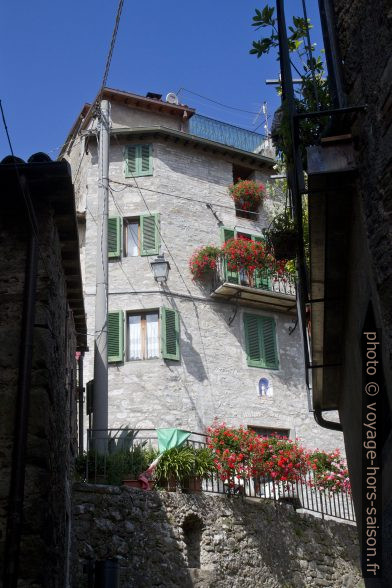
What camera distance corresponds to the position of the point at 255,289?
20297 mm

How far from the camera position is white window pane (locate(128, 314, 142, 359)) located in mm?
19078

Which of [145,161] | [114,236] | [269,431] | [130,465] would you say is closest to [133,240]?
[114,236]

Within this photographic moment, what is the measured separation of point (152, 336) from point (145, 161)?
5808 millimetres

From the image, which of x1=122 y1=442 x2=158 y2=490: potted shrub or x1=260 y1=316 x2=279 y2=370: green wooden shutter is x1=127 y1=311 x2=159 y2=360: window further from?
x1=122 y1=442 x2=158 y2=490: potted shrub

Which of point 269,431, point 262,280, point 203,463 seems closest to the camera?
point 203,463

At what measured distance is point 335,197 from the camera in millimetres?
5473

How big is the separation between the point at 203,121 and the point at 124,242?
6.10 meters

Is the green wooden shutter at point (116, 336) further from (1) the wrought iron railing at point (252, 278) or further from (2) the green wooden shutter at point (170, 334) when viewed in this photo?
(1) the wrought iron railing at point (252, 278)

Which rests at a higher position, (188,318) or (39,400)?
(188,318)

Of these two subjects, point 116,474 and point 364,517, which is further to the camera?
point 116,474

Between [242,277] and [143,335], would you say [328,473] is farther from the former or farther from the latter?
[242,277]

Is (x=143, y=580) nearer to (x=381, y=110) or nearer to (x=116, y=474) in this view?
(x=116, y=474)

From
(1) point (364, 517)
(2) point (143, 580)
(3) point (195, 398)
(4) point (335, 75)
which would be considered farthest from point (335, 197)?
(3) point (195, 398)

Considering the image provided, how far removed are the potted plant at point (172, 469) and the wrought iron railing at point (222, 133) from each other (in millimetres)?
12561
